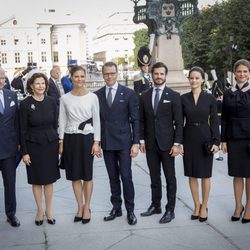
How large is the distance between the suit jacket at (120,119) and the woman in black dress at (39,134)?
0.59 m

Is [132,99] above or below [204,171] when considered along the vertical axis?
above

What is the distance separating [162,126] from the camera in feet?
18.0

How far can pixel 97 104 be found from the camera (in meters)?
5.45

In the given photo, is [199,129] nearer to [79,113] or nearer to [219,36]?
[79,113]

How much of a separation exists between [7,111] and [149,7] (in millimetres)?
18243

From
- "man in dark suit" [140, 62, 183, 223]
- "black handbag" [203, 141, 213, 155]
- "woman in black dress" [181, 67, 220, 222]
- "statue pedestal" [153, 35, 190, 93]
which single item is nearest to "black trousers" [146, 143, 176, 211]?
"man in dark suit" [140, 62, 183, 223]

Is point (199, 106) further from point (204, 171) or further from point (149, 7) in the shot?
point (149, 7)

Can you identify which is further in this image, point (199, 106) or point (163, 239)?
point (199, 106)

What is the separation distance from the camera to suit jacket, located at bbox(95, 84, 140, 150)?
546 cm

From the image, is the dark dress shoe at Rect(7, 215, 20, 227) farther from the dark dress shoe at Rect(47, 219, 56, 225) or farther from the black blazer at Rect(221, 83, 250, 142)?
the black blazer at Rect(221, 83, 250, 142)

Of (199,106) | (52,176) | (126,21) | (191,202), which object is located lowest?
(191,202)

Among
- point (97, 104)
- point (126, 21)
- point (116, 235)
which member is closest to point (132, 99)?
point (97, 104)

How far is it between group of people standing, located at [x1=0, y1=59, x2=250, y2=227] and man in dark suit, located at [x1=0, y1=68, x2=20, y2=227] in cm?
1

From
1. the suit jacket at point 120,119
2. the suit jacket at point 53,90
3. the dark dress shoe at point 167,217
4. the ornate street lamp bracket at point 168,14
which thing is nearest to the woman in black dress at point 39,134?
the suit jacket at point 120,119
